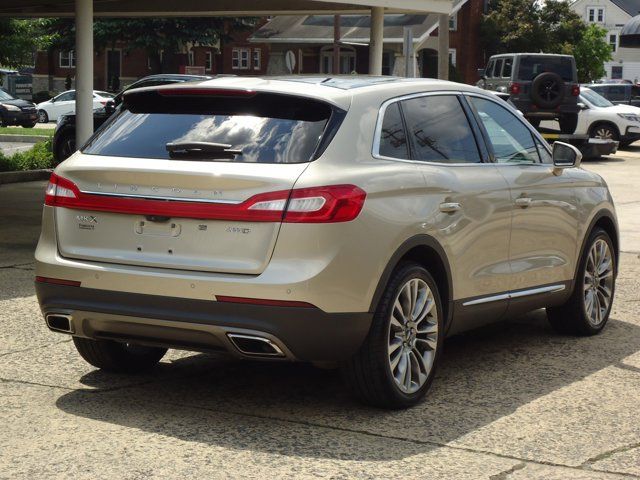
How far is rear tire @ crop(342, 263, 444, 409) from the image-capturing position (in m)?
6.03

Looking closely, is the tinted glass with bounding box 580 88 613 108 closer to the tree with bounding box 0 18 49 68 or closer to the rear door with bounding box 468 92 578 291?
the tree with bounding box 0 18 49 68

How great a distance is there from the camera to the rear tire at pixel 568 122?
1229 inches

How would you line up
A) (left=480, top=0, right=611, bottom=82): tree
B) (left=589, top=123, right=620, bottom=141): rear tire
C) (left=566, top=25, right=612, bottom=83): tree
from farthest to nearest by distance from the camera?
(left=566, top=25, right=612, bottom=83): tree < (left=480, top=0, right=611, bottom=82): tree < (left=589, top=123, right=620, bottom=141): rear tire

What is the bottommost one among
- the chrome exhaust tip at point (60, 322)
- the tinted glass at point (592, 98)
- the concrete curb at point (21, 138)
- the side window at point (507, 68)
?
the concrete curb at point (21, 138)

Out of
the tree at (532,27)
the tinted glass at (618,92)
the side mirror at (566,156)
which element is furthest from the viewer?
the tree at (532,27)

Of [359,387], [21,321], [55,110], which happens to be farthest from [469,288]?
[55,110]

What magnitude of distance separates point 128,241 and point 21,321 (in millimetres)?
2739

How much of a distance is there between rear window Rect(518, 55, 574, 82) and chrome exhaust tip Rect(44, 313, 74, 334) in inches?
1073

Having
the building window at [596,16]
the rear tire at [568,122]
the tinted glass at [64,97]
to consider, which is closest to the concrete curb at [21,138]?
the rear tire at [568,122]

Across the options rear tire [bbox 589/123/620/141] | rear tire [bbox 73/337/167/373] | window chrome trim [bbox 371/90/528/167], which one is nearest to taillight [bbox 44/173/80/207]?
rear tire [bbox 73/337/167/373]

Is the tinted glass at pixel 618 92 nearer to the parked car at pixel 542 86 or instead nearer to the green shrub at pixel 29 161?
the parked car at pixel 542 86

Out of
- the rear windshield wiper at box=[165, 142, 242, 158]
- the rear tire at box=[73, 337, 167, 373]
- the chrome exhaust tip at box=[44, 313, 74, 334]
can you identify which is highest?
the rear windshield wiper at box=[165, 142, 242, 158]

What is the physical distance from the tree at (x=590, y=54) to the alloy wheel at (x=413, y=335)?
65816 mm

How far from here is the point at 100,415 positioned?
20.0ft
